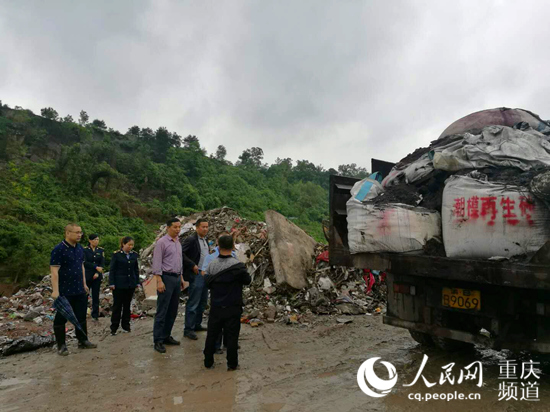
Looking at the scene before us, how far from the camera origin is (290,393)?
3.16 metres

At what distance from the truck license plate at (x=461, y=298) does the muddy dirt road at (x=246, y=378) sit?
2.24 feet

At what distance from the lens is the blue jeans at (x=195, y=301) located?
504cm

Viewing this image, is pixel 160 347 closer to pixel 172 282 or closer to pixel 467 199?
pixel 172 282

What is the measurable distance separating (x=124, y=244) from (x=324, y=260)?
3708 mm

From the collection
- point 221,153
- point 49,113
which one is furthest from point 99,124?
point 221,153

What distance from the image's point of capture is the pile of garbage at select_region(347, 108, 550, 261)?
2.74 meters

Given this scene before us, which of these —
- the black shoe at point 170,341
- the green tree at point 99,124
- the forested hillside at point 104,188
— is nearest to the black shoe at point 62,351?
the black shoe at point 170,341

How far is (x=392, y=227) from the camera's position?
3416 mm

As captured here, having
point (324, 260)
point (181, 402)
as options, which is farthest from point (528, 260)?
point (324, 260)

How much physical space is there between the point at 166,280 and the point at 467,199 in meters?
3.25

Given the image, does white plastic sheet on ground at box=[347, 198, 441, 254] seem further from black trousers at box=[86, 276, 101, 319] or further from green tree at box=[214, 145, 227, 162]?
green tree at box=[214, 145, 227, 162]

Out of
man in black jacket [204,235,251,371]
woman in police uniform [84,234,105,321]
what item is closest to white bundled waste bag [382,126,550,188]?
man in black jacket [204,235,251,371]

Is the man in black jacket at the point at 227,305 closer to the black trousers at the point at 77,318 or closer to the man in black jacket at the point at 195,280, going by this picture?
the man in black jacket at the point at 195,280

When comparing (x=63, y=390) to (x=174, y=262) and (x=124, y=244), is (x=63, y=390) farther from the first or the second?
(x=124, y=244)
